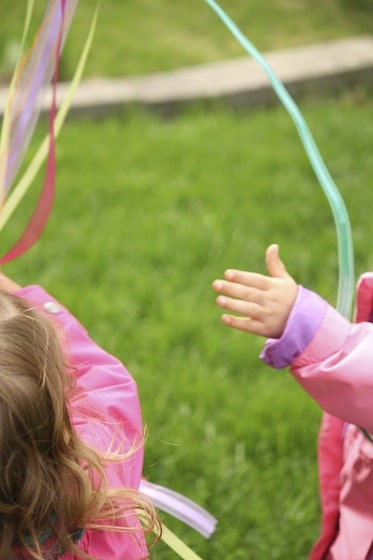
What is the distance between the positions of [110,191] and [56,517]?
214cm

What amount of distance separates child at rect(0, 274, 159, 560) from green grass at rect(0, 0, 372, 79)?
123 inches

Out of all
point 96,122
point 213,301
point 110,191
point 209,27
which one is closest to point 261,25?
point 209,27

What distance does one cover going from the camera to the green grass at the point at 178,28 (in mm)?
4516

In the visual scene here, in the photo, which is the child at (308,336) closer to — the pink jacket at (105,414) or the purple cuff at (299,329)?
the purple cuff at (299,329)

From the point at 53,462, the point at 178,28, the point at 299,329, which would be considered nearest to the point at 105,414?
the point at 53,462

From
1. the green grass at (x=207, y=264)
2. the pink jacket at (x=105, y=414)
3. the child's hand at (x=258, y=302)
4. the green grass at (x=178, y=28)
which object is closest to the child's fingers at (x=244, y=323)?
the child's hand at (x=258, y=302)

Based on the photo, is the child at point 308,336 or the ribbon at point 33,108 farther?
the ribbon at point 33,108

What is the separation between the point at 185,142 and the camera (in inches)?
141

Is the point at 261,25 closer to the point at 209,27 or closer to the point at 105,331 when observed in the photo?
the point at 209,27

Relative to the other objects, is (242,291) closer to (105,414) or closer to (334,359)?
(334,359)

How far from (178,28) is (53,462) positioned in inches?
164

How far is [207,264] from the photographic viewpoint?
2.90 meters

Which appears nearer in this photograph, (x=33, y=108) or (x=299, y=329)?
(x=299, y=329)

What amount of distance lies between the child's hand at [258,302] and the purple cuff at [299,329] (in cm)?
2
